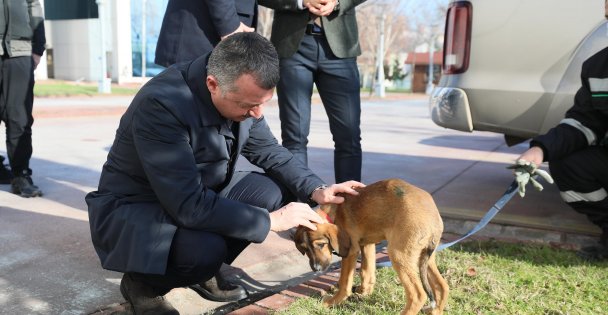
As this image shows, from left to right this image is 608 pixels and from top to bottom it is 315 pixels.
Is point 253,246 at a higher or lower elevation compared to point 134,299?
lower

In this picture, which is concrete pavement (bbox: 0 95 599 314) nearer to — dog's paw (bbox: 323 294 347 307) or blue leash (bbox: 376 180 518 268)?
dog's paw (bbox: 323 294 347 307)

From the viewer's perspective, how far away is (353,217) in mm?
2771

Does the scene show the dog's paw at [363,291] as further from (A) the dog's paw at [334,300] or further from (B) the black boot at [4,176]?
(B) the black boot at [4,176]

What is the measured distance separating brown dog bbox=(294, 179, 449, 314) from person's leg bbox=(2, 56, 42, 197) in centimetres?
315

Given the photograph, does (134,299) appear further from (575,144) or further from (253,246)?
(575,144)

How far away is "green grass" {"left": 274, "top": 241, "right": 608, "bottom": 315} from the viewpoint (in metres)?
2.78

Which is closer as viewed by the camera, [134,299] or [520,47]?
[134,299]

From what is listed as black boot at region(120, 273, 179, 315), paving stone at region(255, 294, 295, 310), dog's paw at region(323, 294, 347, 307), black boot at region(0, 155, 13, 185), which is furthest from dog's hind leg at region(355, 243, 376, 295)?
black boot at region(0, 155, 13, 185)

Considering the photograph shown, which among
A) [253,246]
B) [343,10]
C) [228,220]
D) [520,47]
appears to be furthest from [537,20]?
[228,220]

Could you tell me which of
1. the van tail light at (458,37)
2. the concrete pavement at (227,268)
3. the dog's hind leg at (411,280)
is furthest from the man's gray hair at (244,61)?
the van tail light at (458,37)

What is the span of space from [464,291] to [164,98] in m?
1.80

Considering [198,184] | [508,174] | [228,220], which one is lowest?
[508,174]

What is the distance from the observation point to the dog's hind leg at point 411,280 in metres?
2.52

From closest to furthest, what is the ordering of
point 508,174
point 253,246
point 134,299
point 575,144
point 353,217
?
1. point 134,299
2. point 353,217
3. point 575,144
4. point 253,246
5. point 508,174
